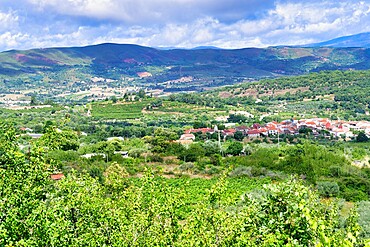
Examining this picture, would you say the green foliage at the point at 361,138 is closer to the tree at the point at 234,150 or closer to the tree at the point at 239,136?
the tree at the point at 239,136

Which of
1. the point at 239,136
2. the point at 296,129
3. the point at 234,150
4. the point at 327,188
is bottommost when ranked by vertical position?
the point at 296,129

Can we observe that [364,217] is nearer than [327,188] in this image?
Yes

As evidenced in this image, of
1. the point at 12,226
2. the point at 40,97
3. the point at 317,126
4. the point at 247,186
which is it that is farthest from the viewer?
the point at 40,97

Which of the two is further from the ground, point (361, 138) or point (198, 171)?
point (198, 171)

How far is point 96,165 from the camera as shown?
150 feet

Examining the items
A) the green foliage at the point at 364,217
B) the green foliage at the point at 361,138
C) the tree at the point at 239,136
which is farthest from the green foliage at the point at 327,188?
the green foliage at the point at 361,138

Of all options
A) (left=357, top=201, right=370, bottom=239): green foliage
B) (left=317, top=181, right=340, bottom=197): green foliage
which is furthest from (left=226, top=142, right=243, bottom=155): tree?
(left=357, top=201, right=370, bottom=239): green foliage

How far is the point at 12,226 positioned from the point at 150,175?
17.2ft

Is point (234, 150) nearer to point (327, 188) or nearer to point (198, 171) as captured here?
point (198, 171)

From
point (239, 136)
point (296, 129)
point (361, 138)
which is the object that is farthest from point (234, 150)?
point (361, 138)

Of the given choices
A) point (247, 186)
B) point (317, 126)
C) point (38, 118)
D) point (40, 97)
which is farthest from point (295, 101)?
A: point (40, 97)

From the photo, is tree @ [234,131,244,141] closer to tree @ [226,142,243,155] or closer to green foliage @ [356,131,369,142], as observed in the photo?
tree @ [226,142,243,155]

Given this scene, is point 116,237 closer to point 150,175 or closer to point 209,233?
point 209,233

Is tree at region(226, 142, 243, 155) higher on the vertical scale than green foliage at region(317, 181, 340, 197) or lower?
lower
